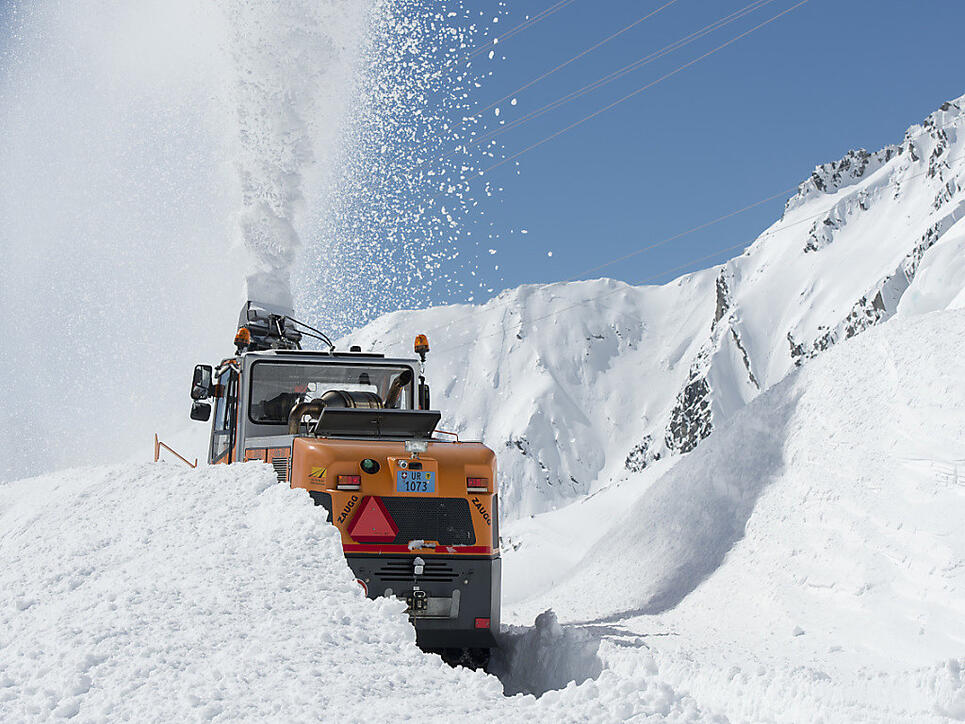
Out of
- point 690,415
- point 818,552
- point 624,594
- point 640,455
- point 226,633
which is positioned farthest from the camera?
point 640,455

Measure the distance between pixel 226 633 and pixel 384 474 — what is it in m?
1.88

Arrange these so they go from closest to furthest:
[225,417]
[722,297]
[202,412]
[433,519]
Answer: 1. [433,519]
2. [225,417]
3. [202,412]
4. [722,297]

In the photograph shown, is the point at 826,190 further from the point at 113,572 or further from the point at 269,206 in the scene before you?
the point at 113,572

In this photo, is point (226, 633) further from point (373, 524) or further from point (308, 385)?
point (308, 385)

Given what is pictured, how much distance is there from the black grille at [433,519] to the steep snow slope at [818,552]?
1.74m

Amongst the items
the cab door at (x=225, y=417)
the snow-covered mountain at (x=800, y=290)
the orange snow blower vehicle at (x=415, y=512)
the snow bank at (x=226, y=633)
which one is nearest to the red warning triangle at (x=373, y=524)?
the orange snow blower vehicle at (x=415, y=512)

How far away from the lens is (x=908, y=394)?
1186 cm

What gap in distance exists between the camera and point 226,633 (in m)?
5.85

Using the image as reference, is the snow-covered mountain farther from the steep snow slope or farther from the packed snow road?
the packed snow road

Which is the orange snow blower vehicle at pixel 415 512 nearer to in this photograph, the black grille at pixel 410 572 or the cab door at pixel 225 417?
the black grille at pixel 410 572

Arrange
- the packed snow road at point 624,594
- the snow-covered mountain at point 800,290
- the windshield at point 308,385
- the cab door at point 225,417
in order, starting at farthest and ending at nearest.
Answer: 1. the snow-covered mountain at point 800,290
2. the cab door at point 225,417
3. the windshield at point 308,385
4. the packed snow road at point 624,594

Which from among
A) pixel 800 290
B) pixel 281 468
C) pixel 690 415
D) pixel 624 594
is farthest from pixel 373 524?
pixel 800 290

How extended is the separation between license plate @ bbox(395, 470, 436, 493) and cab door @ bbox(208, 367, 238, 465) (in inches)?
102

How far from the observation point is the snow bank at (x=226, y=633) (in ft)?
16.4
